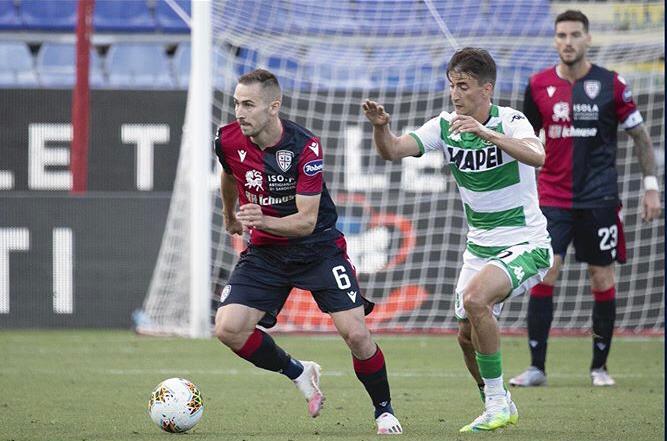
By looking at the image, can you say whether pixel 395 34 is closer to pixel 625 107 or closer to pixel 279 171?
pixel 625 107

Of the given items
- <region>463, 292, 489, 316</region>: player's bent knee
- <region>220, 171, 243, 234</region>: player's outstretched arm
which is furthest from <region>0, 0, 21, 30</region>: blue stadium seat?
<region>463, 292, 489, 316</region>: player's bent knee

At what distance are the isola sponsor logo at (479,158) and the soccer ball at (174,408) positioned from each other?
5.83 ft

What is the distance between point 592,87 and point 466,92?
8.33 ft

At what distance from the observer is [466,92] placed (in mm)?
6188

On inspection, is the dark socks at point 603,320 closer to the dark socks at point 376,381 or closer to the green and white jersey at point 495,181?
the green and white jersey at point 495,181

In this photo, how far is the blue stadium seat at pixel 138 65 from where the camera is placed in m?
17.6

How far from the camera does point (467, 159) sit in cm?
634

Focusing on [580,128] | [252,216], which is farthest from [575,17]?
[252,216]

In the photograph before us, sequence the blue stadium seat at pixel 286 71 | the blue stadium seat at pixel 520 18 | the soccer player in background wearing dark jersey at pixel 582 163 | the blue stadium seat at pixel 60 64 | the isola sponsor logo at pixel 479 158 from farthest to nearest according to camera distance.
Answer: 1. the blue stadium seat at pixel 60 64
2. the blue stadium seat at pixel 520 18
3. the blue stadium seat at pixel 286 71
4. the soccer player in background wearing dark jersey at pixel 582 163
5. the isola sponsor logo at pixel 479 158

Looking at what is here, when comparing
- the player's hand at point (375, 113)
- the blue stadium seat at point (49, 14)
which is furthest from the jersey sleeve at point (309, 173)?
the blue stadium seat at point (49, 14)

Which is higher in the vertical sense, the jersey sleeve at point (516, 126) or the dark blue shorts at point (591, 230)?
the jersey sleeve at point (516, 126)

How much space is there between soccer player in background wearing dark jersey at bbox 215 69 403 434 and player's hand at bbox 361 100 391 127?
0.30 m

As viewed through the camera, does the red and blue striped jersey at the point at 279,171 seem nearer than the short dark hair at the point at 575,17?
Yes

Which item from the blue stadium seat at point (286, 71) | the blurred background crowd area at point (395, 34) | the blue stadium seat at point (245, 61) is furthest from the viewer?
the blue stadium seat at point (245, 61)
